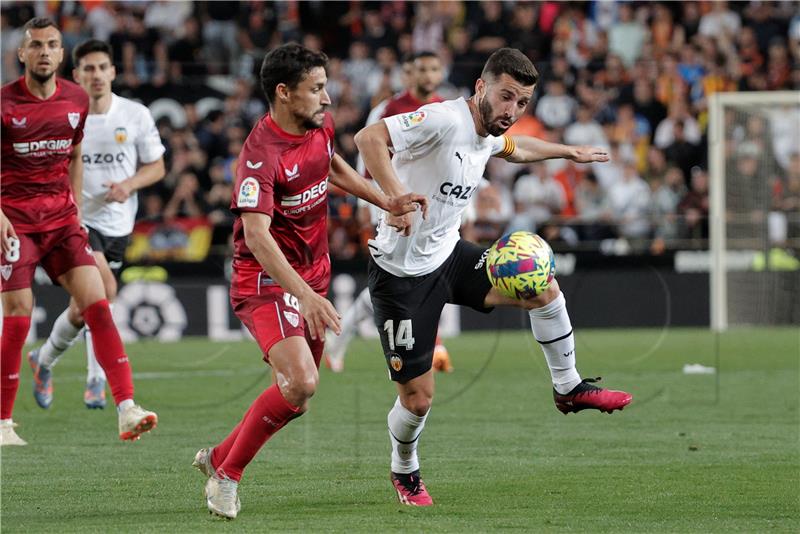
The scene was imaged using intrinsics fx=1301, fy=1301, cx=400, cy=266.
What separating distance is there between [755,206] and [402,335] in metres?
12.4

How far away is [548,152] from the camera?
6.94 m

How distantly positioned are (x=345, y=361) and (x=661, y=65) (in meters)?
8.52

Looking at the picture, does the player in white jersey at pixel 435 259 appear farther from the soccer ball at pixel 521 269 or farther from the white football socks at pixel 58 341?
the white football socks at pixel 58 341

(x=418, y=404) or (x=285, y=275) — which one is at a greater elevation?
(x=285, y=275)

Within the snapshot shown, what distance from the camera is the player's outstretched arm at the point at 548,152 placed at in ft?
22.5

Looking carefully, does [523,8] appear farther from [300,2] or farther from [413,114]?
[413,114]

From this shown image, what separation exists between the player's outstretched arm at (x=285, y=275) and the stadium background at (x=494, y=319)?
87 cm

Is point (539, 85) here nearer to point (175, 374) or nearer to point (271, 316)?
point (175, 374)

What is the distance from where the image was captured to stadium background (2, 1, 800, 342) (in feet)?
54.8

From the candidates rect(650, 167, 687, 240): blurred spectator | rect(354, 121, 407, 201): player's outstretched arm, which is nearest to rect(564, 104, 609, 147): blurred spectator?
rect(650, 167, 687, 240): blurred spectator

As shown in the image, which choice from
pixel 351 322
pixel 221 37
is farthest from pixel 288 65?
pixel 221 37

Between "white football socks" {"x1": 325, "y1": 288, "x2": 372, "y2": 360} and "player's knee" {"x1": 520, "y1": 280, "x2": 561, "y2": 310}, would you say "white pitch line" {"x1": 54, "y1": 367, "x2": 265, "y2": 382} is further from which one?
"player's knee" {"x1": 520, "y1": 280, "x2": 561, "y2": 310}

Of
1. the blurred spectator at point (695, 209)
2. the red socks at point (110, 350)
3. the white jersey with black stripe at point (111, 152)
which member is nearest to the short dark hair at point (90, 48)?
the white jersey with black stripe at point (111, 152)

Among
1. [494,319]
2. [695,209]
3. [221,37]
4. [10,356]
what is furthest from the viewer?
[221,37]
